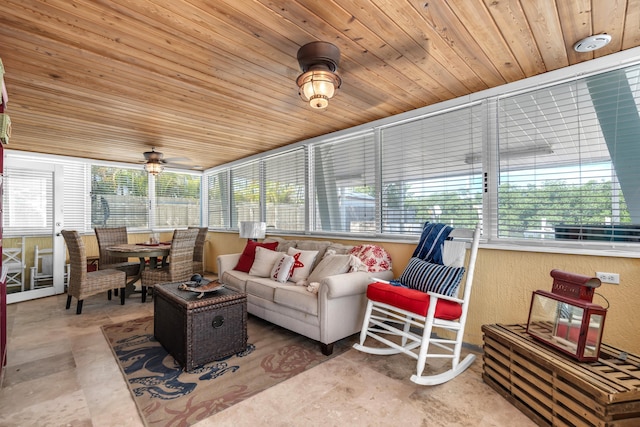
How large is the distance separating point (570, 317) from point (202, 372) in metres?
2.58

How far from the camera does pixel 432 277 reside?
255cm

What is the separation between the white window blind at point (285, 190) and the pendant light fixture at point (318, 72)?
257cm

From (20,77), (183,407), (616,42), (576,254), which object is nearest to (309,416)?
(183,407)

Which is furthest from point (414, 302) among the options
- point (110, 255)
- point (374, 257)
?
point (110, 255)

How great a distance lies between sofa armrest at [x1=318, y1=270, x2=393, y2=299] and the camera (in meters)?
2.70

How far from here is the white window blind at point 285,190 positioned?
4734 millimetres

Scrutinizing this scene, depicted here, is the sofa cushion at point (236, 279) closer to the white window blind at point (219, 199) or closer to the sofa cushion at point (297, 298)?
the sofa cushion at point (297, 298)

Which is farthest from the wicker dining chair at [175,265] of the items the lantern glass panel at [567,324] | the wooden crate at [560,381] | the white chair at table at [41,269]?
the lantern glass panel at [567,324]

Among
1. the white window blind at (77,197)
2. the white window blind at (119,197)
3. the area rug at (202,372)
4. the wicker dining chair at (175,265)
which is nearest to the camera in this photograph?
the area rug at (202,372)

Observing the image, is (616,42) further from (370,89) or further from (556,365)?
(556,365)

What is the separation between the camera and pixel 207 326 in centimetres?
255

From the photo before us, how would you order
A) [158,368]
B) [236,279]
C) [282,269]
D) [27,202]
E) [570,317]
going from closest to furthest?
[570,317], [158,368], [282,269], [236,279], [27,202]

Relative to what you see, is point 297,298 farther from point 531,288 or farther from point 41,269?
point 41,269

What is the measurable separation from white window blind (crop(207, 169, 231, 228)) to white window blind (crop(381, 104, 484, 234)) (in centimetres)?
397
